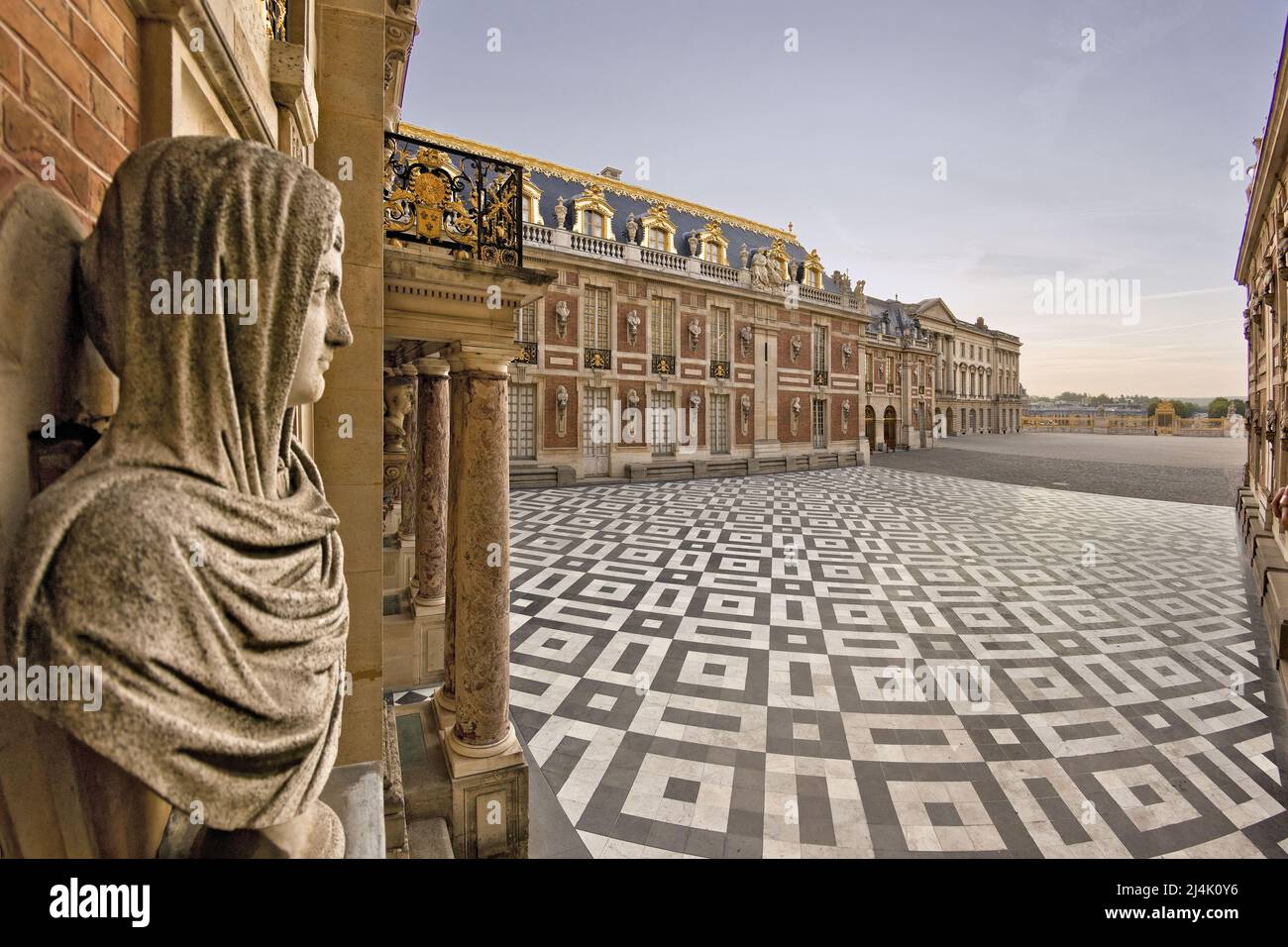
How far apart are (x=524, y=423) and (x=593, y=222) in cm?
894

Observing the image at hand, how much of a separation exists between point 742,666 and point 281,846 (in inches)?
209

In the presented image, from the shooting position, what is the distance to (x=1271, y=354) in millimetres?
11602

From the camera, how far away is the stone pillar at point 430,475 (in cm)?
593

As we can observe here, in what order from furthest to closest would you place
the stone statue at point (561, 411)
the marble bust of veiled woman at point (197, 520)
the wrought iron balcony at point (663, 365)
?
1. the wrought iron balcony at point (663, 365)
2. the stone statue at point (561, 411)
3. the marble bust of veiled woman at point (197, 520)

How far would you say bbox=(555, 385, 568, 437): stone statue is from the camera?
20688 mm

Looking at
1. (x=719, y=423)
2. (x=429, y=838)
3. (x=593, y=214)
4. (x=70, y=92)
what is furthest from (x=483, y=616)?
(x=719, y=423)

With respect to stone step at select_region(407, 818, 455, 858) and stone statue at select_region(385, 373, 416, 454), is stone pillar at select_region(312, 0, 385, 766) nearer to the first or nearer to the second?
stone step at select_region(407, 818, 455, 858)

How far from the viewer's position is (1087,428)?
66062 millimetres

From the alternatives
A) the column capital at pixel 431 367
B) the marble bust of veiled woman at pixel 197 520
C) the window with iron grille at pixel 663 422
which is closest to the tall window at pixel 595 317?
the window with iron grille at pixel 663 422

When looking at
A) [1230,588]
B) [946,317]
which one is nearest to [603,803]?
[1230,588]

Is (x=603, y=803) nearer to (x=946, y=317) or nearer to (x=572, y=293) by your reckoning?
(x=572, y=293)

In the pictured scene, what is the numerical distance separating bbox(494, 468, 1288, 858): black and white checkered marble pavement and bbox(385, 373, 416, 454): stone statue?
2734 millimetres

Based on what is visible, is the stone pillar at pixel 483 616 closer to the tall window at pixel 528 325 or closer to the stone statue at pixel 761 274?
the tall window at pixel 528 325

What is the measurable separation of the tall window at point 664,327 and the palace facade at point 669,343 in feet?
0.19
